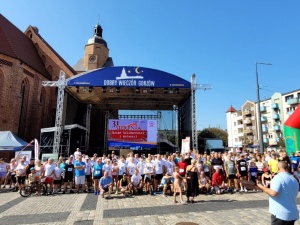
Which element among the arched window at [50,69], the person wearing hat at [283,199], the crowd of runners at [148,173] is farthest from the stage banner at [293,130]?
the arched window at [50,69]

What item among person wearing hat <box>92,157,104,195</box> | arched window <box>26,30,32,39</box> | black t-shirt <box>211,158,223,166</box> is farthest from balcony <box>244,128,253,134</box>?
person wearing hat <box>92,157,104,195</box>

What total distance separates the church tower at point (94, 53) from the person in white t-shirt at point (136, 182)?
1573 inches

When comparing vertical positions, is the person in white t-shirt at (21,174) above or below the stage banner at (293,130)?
below

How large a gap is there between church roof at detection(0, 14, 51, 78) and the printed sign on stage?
12441 mm

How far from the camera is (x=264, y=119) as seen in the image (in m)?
59.3

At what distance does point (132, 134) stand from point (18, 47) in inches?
652

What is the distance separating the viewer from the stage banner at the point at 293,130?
4258 mm

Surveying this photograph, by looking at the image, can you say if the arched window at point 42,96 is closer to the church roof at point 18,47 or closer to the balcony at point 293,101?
the church roof at point 18,47

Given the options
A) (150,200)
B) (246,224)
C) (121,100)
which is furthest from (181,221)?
(121,100)

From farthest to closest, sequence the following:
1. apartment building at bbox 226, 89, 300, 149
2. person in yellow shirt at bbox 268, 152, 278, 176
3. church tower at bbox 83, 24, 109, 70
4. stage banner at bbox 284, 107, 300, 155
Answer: apartment building at bbox 226, 89, 300, 149 < church tower at bbox 83, 24, 109, 70 < person in yellow shirt at bbox 268, 152, 278, 176 < stage banner at bbox 284, 107, 300, 155

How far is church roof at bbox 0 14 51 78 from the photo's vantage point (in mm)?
25406

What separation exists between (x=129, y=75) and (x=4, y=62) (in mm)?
A: 13955

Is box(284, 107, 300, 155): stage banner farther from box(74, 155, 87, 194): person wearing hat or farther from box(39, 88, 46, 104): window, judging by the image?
box(39, 88, 46, 104): window

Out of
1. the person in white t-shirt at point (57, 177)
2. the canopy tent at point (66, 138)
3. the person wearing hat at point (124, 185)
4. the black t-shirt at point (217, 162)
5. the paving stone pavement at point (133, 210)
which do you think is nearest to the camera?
the paving stone pavement at point (133, 210)
